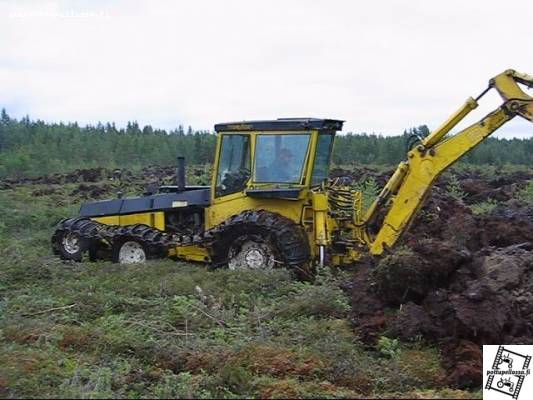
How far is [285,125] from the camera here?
10.8 m

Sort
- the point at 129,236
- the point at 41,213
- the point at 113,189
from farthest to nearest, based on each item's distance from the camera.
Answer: the point at 113,189 < the point at 41,213 < the point at 129,236

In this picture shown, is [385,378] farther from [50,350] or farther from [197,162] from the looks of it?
[197,162]

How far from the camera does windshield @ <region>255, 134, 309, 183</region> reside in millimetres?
10797

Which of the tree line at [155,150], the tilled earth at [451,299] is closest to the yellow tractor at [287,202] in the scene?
the tilled earth at [451,299]

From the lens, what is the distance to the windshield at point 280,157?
35.4 feet

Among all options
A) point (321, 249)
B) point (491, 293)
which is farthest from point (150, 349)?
point (321, 249)

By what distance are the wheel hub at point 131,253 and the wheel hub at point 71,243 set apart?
98 centimetres

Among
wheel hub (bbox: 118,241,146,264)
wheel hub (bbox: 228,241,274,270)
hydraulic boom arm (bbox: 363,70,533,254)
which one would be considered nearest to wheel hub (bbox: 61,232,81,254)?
wheel hub (bbox: 118,241,146,264)

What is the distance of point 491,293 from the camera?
Result: 7078 mm

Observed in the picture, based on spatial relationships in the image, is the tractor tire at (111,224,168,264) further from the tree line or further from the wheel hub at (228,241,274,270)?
the tree line

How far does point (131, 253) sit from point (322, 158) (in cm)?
347

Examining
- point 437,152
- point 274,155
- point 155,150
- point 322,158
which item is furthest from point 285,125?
point 155,150

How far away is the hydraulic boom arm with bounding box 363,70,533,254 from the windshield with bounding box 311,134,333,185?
99 cm

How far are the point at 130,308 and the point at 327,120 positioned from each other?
13.5ft
